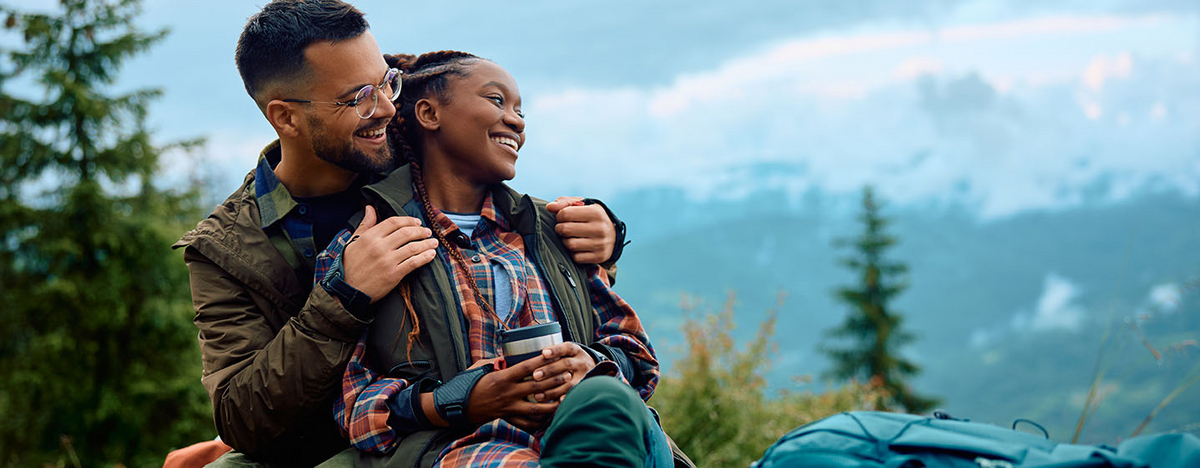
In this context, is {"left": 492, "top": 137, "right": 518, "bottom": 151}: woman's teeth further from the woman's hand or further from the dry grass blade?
the dry grass blade

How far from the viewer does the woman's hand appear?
96.6 inches

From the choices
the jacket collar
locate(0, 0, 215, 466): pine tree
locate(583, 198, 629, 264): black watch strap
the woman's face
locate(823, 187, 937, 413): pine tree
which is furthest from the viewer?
locate(823, 187, 937, 413): pine tree

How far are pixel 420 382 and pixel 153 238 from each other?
1005 cm

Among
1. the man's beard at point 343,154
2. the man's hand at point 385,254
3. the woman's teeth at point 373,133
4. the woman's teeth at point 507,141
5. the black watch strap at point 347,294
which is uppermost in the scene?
the woman's teeth at point 507,141

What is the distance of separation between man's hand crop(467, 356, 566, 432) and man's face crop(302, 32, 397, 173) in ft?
3.51

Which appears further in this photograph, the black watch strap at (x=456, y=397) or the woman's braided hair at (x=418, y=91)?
the woman's braided hair at (x=418, y=91)

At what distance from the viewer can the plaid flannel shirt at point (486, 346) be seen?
8.18 ft

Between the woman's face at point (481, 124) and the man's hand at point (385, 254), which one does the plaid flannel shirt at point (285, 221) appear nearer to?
the man's hand at point (385, 254)

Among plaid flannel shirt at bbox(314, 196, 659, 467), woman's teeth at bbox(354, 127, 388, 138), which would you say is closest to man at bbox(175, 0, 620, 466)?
woman's teeth at bbox(354, 127, 388, 138)

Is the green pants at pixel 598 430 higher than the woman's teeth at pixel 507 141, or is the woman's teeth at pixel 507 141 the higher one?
the woman's teeth at pixel 507 141

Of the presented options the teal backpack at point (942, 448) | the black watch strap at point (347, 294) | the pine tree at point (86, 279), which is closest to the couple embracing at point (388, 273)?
the black watch strap at point (347, 294)

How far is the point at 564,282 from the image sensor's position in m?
3.01

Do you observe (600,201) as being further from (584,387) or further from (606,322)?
(584,387)

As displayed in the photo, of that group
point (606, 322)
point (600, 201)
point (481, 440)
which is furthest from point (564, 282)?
point (481, 440)
